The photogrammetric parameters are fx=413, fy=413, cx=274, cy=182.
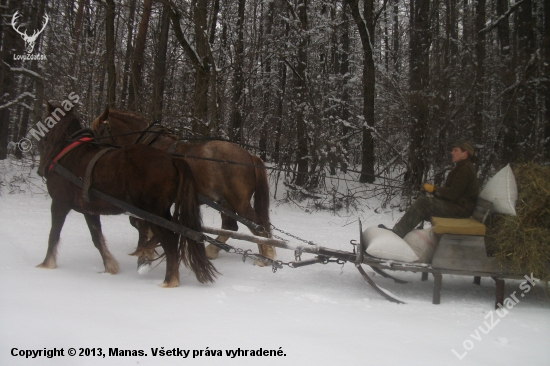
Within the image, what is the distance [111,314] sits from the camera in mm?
3275

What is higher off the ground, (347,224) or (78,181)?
(78,181)

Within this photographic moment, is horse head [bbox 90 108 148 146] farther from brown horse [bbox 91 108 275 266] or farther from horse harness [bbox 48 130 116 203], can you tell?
horse harness [bbox 48 130 116 203]

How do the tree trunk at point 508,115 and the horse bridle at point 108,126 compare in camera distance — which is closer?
the horse bridle at point 108,126

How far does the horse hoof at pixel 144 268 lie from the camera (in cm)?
477

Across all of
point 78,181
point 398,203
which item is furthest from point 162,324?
point 398,203

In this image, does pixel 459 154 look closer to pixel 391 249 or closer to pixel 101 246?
pixel 391 249

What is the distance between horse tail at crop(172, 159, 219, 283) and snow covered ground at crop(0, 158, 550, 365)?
0.68 feet

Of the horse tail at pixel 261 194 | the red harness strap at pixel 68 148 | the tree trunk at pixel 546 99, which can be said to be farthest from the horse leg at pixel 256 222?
the tree trunk at pixel 546 99

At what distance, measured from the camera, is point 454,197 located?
437 cm

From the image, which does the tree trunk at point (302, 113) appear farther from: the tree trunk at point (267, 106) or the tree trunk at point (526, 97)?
the tree trunk at point (526, 97)

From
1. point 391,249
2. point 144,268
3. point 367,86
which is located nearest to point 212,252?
point 144,268

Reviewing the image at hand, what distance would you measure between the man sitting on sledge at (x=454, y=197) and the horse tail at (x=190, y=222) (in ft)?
7.01

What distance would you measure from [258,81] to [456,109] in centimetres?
870

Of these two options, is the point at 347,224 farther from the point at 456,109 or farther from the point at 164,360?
the point at 164,360
